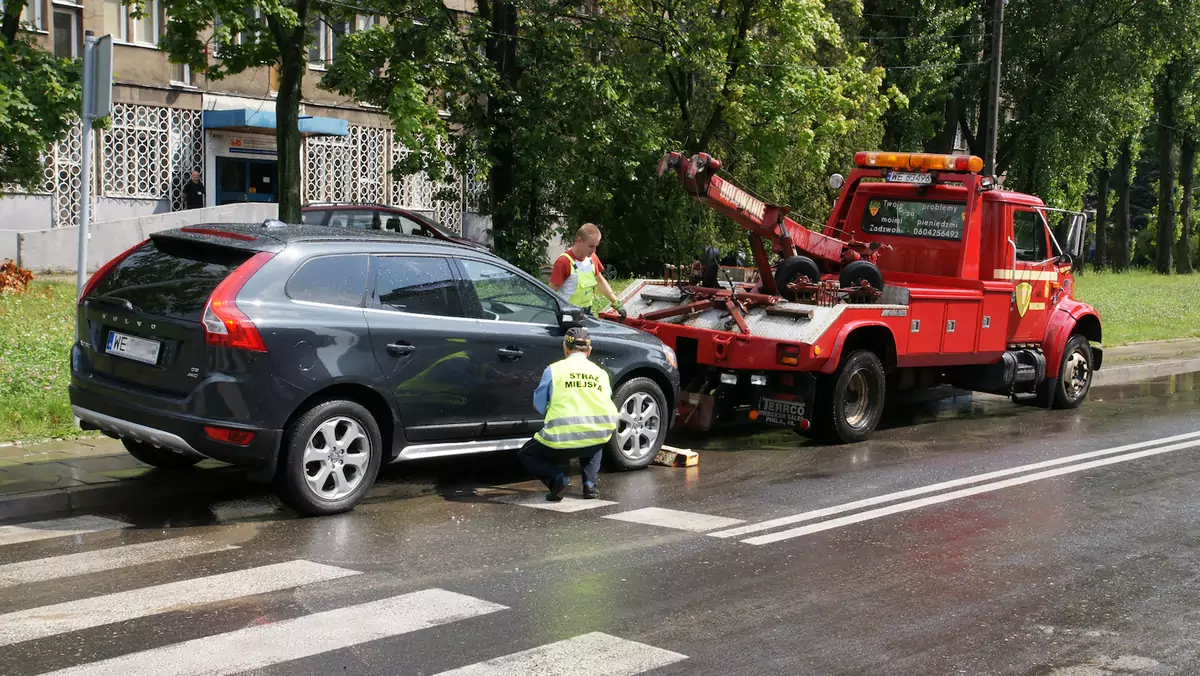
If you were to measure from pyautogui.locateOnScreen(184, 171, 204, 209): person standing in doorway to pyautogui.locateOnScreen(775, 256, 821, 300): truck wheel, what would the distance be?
23133mm

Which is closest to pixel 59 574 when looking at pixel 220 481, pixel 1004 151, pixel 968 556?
pixel 220 481

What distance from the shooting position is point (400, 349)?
7988mm

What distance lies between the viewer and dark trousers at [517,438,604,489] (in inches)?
332

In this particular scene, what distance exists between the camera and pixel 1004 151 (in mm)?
35875

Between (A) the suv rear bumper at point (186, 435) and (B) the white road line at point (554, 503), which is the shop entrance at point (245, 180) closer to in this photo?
(B) the white road line at point (554, 503)

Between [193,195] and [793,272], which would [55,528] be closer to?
[793,272]

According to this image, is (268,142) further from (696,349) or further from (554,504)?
(554,504)

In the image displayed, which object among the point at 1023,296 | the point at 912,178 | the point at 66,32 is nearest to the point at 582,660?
the point at 912,178

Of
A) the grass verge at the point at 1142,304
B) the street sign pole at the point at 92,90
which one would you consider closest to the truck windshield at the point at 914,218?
the street sign pole at the point at 92,90

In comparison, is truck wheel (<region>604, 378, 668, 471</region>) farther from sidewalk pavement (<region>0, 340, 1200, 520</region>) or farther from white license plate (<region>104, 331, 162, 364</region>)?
white license plate (<region>104, 331, 162, 364</region>)

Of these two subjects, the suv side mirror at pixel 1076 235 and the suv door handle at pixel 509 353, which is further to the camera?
the suv side mirror at pixel 1076 235

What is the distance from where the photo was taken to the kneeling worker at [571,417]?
8.35 m

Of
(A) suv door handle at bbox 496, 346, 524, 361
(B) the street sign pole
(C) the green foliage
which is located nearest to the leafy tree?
(C) the green foliage

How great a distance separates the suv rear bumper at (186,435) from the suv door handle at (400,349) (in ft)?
3.07
